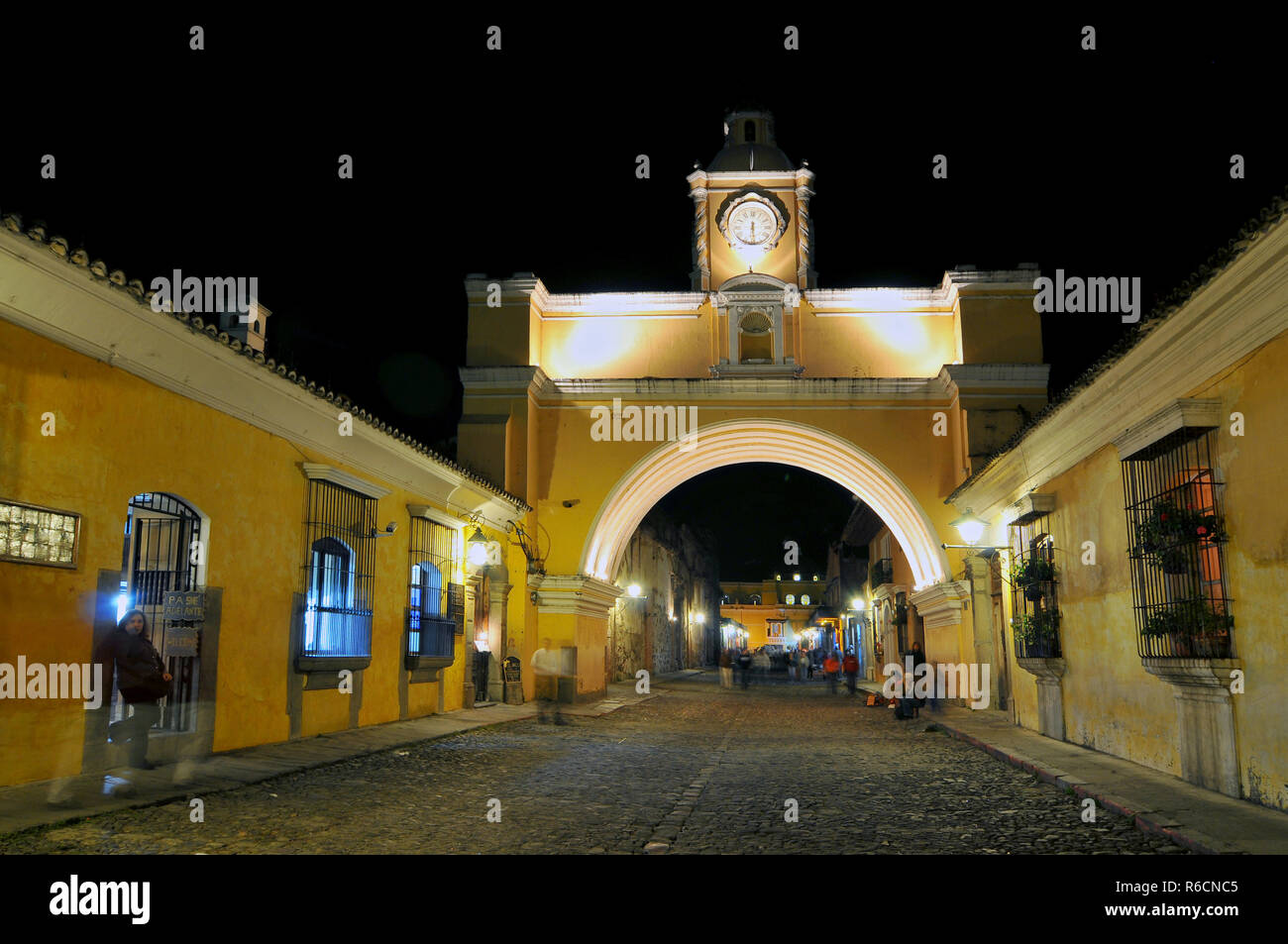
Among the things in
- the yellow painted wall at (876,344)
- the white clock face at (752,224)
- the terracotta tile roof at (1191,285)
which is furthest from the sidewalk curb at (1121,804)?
the white clock face at (752,224)

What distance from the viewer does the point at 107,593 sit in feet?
24.5

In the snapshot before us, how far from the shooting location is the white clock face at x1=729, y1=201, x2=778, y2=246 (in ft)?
68.8

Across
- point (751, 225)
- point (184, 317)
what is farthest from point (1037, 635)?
point (751, 225)

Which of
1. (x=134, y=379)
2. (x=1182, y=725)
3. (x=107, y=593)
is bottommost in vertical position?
(x=1182, y=725)

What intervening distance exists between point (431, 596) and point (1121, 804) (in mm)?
9892

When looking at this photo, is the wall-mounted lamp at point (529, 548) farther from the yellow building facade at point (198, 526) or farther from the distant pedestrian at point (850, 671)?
the distant pedestrian at point (850, 671)

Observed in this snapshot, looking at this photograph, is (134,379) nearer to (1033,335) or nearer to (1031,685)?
(1031,685)

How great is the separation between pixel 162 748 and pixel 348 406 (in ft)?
13.5

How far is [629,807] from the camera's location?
686cm

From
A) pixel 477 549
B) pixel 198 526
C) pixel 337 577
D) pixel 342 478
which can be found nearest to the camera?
pixel 198 526

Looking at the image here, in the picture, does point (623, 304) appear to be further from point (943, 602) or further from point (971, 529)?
point (971, 529)

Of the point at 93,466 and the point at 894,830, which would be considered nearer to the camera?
the point at 894,830
